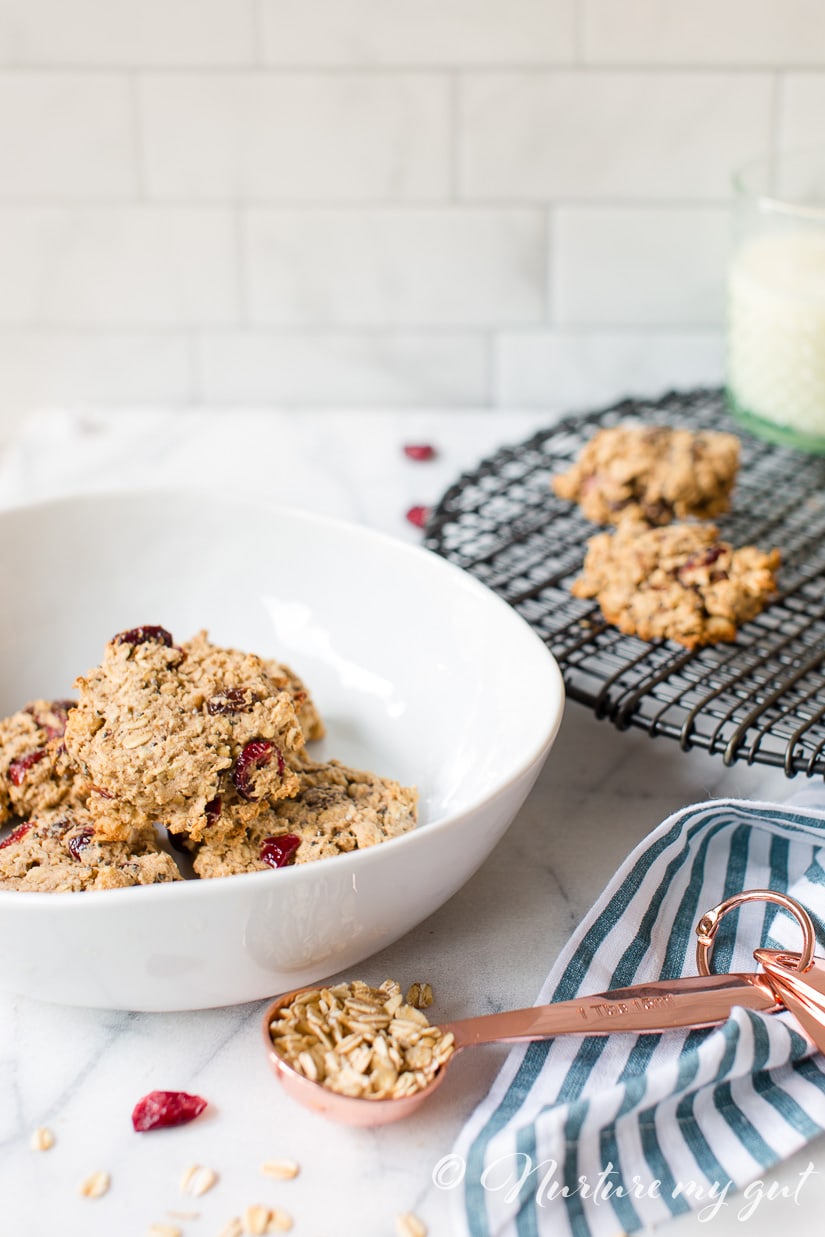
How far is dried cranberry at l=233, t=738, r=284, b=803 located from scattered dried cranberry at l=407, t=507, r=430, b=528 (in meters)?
0.62

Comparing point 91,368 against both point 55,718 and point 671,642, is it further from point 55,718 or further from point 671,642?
point 671,642

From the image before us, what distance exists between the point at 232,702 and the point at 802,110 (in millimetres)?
1118

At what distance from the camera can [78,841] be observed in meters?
0.75

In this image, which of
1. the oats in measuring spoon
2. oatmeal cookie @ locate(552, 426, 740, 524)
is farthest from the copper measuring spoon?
oatmeal cookie @ locate(552, 426, 740, 524)

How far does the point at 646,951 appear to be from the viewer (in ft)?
2.54

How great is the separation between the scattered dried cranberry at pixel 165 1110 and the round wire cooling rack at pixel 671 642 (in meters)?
0.40

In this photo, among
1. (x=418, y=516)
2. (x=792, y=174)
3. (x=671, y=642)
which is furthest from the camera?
(x=792, y=174)

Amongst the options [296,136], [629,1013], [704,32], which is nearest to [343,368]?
[296,136]

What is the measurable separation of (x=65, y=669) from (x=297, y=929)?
1.53 ft

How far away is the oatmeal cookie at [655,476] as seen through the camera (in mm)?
1192

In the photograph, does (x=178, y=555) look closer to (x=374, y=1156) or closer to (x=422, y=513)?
(x=422, y=513)

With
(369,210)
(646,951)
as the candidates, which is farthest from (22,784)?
(369,210)

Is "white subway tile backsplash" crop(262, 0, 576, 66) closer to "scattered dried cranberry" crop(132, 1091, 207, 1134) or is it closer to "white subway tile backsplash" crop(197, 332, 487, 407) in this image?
"white subway tile backsplash" crop(197, 332, 487, 407)

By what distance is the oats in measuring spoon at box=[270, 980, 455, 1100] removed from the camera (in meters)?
0.65
